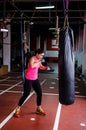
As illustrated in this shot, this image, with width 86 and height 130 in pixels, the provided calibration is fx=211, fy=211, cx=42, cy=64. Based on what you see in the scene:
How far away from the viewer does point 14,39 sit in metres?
16.8

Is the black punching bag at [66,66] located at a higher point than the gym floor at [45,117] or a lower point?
higher

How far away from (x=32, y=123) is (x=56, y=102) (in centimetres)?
181

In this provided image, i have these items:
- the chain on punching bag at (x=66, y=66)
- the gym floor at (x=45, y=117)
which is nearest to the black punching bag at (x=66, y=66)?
the chain on punching bag at (x=66, y=66)

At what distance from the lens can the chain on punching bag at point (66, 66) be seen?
268 cm

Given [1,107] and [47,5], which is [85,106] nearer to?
[1,107]

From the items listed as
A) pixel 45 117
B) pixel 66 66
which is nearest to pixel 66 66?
pixel 66 66

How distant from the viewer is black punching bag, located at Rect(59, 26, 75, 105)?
2.68m

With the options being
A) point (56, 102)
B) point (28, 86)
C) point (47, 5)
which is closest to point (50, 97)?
point (56, 102)

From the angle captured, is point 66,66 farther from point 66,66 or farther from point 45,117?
point 45,117

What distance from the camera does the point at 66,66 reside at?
2.68 m

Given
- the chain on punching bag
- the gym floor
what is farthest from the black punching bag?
the gym floor

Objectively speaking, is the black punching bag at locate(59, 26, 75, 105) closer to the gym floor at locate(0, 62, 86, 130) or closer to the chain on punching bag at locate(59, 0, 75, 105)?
the chain on punching bag at locate(59, 0, 75, 105)

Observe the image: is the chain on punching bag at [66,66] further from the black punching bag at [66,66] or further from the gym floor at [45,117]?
the gym floor at [45,117]

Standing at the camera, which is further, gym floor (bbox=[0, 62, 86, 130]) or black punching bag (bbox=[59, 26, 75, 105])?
gym floor (bbox=[0, 62, 86, 130])
